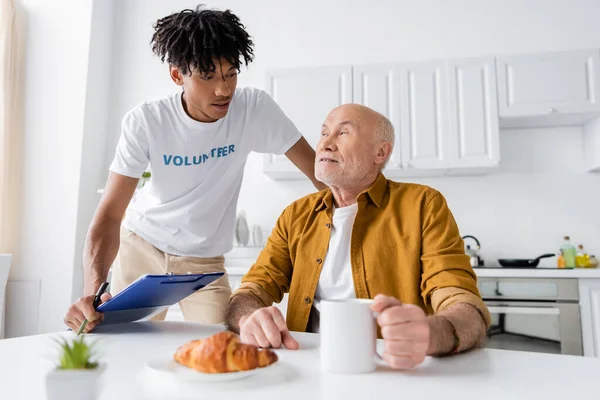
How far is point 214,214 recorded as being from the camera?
1.82 metres

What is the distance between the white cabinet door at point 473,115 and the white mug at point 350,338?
2.59 meters

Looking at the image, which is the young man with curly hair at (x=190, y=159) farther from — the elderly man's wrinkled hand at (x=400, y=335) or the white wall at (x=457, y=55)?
the white wall at (x=457, y=55)

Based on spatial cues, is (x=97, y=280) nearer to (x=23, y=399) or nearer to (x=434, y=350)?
(x=23, y=399)

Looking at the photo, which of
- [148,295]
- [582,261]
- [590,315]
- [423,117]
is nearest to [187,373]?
[148,295]

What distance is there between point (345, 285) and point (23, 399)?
911mm

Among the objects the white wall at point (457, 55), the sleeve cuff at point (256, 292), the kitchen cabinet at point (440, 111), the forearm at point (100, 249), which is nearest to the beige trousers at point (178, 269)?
the forearm at point (100, 249)

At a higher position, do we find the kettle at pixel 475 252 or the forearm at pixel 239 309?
the kettle at pixel 475 252

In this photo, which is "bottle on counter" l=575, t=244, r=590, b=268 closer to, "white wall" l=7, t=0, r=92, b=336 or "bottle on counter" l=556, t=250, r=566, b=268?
"bottle on counter" l=556, t=250, r=566, b=268

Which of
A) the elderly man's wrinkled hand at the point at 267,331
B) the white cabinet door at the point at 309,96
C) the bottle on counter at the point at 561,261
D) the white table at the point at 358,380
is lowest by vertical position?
the white table at the point at 358,380

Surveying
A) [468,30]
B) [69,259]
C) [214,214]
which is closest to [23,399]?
[214,214]

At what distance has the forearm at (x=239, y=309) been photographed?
1163 mm

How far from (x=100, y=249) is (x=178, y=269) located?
1.14 feet

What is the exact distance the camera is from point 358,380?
697 millimetres

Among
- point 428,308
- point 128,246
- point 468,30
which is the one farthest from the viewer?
point 468,30
